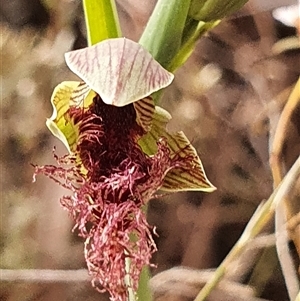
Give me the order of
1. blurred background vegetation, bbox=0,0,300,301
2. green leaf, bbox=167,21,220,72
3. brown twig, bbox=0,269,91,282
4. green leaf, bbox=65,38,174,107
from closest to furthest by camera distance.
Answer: green leaf, bbox=65,38,174,107
green leaf, bbox=167,21,220,72
brown twig, bbox=0,269,91,282
blurred background vegetation, bbox=0,0,300,301

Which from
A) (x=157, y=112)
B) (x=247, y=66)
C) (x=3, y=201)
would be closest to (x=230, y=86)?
(x=247, y=66)

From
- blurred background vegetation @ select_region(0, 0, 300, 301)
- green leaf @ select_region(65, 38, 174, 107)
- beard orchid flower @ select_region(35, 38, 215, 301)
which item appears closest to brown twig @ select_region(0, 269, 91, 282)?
blurred background vegetation @ select_region(0, 0, 300, 301)

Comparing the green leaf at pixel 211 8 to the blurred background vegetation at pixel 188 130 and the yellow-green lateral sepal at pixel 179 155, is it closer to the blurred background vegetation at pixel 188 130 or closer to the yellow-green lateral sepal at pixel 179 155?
the yellow-green lateral sepal at pixel 179 155

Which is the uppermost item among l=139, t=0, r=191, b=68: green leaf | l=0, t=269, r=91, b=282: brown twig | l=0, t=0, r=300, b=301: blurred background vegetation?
l=139, t=0, r=191, b=68: green leaf

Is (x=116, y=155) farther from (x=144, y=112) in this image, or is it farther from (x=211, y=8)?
(x=211, y=8)

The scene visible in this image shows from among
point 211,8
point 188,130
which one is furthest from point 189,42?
point 188,130

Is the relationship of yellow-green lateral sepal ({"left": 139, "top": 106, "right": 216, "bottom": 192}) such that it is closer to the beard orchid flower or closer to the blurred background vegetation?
the beard orchid flower

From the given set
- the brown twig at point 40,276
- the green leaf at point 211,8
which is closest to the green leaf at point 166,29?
the green leaf at point 211,8
